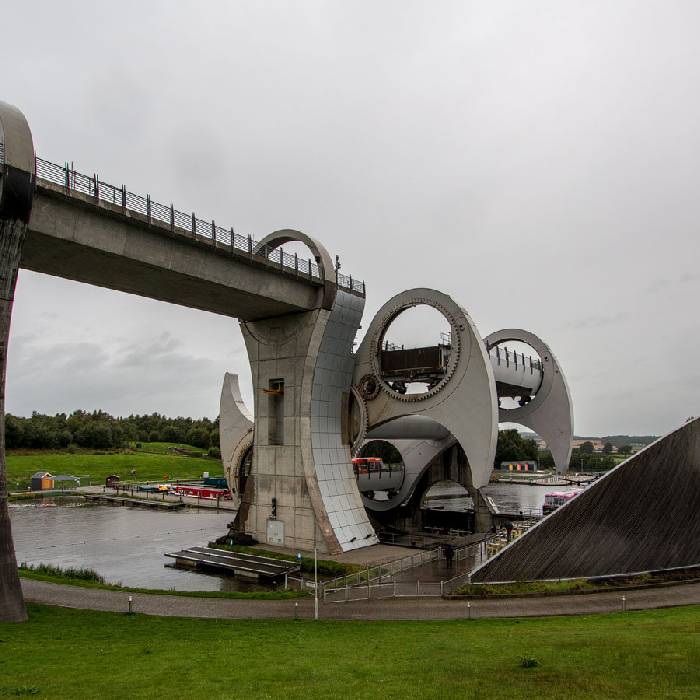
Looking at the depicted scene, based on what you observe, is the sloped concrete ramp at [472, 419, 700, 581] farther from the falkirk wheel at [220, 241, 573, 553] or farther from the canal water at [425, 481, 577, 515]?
the canal water at [425, 481, 577, 515]

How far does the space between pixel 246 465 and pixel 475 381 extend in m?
21.9

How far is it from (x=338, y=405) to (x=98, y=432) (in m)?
83.5

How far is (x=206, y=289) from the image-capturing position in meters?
29.4

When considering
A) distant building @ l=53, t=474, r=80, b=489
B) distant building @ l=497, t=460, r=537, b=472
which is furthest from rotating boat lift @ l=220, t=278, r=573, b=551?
distant building @ l=497, t=460, r=537, b=472

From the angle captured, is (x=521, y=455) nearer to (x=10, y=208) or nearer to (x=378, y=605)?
(x=378, y=605)

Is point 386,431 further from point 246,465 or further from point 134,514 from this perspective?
point 134,514

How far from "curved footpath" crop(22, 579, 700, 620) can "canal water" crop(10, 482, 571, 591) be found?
4462 millimetres

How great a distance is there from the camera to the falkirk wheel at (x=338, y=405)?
107 ft

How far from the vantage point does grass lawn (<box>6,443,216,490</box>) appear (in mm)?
80750

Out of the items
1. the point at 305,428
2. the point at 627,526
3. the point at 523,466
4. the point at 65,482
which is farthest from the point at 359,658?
the point at 523,466

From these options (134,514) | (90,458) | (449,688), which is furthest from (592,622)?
(90,458)

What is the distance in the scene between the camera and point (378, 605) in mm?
21766

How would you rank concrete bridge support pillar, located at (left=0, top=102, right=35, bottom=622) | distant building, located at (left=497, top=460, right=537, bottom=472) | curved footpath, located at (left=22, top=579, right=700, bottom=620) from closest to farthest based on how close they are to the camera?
concrete bridge support pillar, located at (left=0, top=102, right=35, bottom=622)
curved footpath, located at (left=22, top=579, right=700, bottom=620)
distant building, located at (left=497, top=460, right=537, bottom=472)

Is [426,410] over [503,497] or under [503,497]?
over
